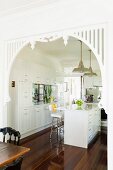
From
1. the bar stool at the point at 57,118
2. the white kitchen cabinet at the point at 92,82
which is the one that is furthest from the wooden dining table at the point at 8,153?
the white kitchen cabinet at the point at 92,82

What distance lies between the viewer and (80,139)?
4375 mm

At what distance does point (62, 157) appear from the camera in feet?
12.1

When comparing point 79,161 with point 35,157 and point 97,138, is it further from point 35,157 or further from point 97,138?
point 97,138

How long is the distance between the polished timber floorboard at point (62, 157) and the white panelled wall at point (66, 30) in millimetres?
1095

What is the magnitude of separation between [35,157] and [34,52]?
346 cm

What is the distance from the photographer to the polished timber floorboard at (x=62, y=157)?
3243 mm

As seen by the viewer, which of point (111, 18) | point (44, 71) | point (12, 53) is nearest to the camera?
point (111, 18)

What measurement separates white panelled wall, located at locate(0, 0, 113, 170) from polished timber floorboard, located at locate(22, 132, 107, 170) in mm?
1095

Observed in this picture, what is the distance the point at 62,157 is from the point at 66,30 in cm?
272

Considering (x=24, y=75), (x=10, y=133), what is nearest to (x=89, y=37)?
(x=10, y=133)

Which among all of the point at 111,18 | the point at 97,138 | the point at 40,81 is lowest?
the point at 97,138

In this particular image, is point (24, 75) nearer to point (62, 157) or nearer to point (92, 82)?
point (62, 157)

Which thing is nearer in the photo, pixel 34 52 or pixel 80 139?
pixel 80 139

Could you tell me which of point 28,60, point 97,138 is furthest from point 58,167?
point 28,60
